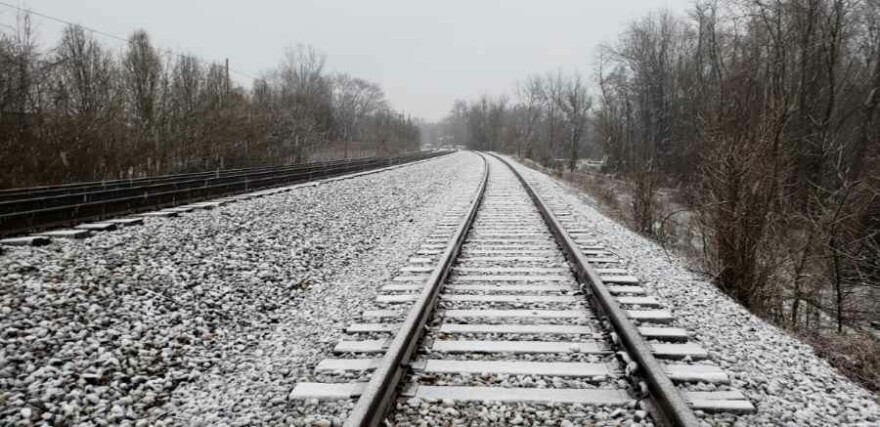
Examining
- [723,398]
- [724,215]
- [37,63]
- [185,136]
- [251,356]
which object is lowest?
[251,356]

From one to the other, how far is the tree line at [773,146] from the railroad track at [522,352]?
74.5 inches

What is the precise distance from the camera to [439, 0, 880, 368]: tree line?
6211 millimetres

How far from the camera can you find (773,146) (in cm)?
636

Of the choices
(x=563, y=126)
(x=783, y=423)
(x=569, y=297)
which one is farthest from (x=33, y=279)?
(x=563, y=126)

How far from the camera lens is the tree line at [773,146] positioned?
6.21 meters

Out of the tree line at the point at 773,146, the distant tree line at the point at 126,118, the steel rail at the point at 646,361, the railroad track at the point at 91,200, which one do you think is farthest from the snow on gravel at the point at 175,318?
the distant tree line at the point at 126,118

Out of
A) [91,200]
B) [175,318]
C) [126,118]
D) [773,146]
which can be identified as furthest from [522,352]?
[126,118]

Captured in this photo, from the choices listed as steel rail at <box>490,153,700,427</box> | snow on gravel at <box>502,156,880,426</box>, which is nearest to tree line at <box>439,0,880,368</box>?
snow on gravel at <box>502,156,880,426</box>

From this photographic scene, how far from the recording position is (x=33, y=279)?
4492mm

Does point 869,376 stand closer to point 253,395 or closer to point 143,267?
point 253,395

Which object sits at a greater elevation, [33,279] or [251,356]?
[33,279]

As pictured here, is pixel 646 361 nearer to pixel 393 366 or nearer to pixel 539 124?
pixel 393 366

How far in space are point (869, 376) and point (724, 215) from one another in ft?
8.79

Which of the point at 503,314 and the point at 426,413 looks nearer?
the point at 426,413
